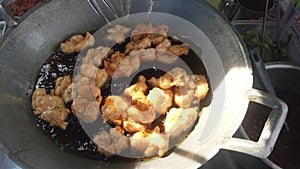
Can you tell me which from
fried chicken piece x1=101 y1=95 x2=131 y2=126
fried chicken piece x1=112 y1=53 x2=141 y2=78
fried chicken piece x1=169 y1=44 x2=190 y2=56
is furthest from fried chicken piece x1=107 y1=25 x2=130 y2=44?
fried chicken piece x1=101 y1=95 x2=131 y2=126

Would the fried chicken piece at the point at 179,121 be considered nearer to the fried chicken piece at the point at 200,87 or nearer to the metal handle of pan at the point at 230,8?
the fried chicken piece at the point at 200,87

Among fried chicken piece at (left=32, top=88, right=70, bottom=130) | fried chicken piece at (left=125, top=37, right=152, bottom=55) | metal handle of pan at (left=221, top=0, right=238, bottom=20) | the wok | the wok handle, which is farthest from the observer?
metal handle of pan at (left=221, top=0, right=238, bottom=20)

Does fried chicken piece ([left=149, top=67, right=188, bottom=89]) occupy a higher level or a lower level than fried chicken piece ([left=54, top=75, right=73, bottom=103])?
higher

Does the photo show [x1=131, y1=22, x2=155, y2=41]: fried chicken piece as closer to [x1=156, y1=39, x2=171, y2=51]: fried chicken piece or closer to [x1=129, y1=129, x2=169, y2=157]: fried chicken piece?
[x1=156, y1=39, x2=171, y2=51]: fried chicken piece

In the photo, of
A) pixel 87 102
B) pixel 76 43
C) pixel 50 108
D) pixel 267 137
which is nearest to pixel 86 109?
pixel 87 102

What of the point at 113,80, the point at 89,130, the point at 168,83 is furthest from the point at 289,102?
the point at 89,130

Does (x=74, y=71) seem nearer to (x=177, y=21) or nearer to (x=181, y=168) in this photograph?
(x=177, y=21)

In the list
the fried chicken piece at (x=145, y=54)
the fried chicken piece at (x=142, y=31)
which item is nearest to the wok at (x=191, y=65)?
the fried chicken piece at (x=142, y=31)
